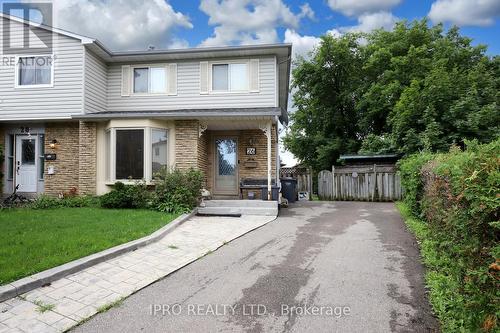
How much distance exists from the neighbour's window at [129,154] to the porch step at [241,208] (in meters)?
2.61

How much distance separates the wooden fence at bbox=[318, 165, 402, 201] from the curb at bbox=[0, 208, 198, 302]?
11.1m

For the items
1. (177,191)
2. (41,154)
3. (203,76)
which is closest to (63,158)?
(41,154)

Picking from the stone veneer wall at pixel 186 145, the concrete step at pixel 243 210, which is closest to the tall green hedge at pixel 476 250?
the concrete step at pixel 243 210

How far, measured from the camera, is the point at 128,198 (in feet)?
32.8

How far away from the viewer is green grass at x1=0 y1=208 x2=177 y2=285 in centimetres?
465

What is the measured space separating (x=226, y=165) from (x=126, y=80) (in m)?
5.34

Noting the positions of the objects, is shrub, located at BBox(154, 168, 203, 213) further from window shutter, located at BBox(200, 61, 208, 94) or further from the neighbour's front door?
window shutter, located at BBox(200, 61, 208, 94)

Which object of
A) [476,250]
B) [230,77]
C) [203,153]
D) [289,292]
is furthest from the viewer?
[230,77]

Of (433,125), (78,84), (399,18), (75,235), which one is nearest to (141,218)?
(75,235)

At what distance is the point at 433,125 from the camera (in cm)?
1466

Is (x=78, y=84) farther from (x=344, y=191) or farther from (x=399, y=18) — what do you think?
(x=399, y=18)

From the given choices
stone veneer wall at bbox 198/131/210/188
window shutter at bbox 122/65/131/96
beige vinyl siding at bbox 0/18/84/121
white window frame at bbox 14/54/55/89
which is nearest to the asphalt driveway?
stone veneer wall at bbox 198/131/210/188

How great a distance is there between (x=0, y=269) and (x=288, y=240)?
483 centimetres

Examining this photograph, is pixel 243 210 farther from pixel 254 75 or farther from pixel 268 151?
pixel 254 75
